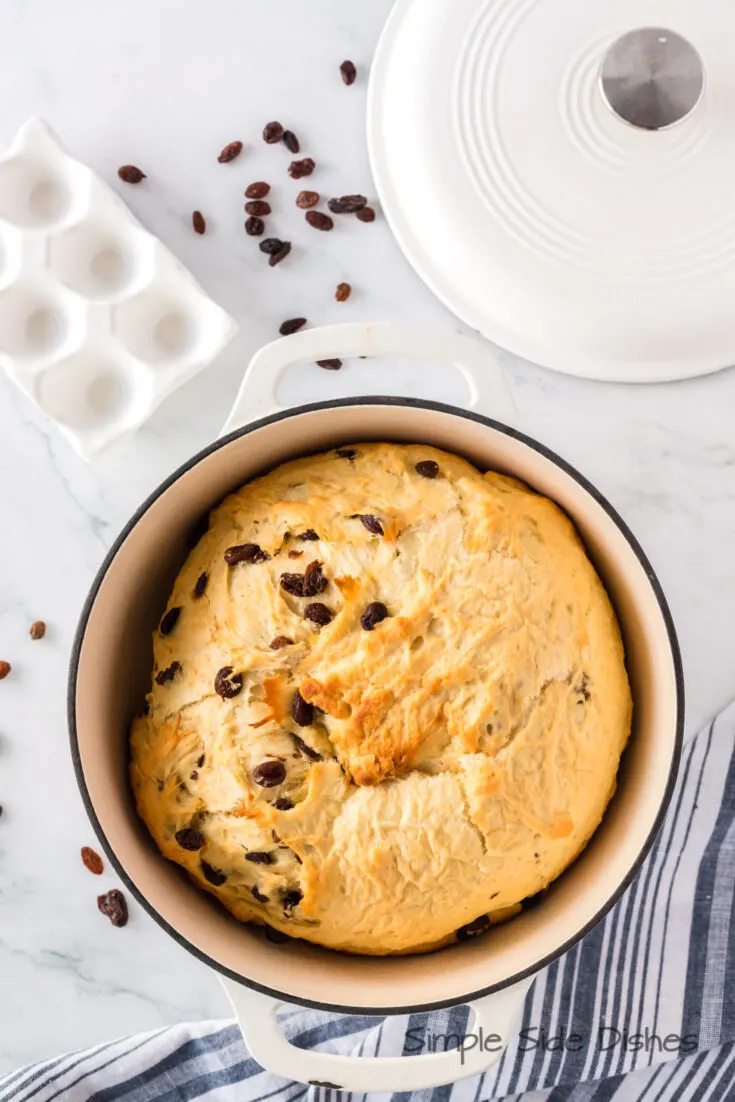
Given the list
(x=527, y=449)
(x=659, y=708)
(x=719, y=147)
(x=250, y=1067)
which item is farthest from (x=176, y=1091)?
(x=719, y=147)

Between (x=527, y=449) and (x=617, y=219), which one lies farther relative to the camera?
(x=617, y=219)

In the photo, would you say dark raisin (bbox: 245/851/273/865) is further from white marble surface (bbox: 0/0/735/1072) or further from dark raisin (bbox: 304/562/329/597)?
white marble surface (bbox: 0/0/735/1072)

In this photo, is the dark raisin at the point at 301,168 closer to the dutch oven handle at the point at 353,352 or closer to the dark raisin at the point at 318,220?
the dark raisin at the point at 318,220

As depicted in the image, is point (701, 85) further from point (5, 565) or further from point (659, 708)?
point (5, 565)

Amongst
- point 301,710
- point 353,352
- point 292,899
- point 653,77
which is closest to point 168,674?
point 301,710

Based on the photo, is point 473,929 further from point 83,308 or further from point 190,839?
point 83,308

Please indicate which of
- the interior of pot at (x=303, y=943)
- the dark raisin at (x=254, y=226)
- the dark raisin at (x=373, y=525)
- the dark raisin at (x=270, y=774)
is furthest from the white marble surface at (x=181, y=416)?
the dark raisin at (x=270, y=774)
